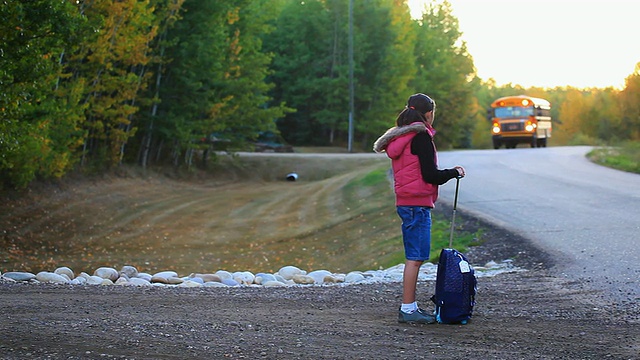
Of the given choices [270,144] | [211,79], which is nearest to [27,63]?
[211,79]

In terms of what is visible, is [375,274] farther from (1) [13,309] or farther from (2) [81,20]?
(2) [81,20]

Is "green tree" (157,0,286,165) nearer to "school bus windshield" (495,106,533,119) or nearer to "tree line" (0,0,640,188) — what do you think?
"tree line" (0,0,640,188)

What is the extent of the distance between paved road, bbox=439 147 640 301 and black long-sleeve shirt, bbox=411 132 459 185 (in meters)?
2.69

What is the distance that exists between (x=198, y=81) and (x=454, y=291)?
26516mm

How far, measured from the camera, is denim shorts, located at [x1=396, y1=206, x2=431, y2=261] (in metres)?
7.36

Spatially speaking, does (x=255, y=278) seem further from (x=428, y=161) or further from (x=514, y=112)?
(x=514, y=112)

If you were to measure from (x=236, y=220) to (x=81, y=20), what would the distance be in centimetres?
984

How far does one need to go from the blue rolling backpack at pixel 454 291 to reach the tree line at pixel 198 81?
31.1 ft

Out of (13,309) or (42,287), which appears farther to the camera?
(42,287)

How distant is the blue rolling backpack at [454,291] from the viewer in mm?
7352

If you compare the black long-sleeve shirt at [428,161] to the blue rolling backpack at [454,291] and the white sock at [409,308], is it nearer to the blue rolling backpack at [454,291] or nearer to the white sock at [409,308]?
the blue rolling backpack at [454,291]

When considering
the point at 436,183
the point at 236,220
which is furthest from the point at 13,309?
the point at 236,220

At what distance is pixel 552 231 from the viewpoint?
1418 cm

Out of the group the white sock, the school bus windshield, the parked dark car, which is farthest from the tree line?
the white sock
